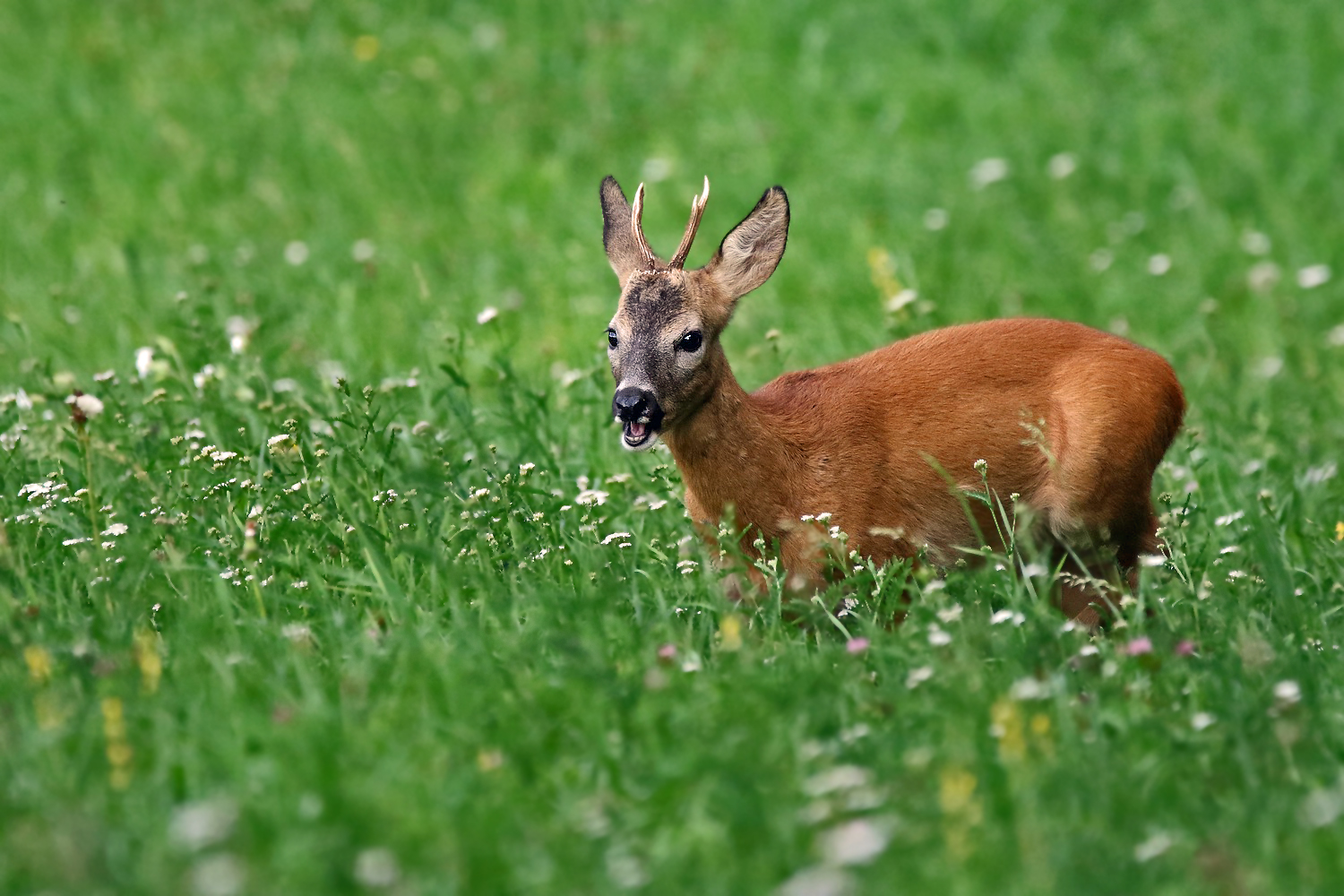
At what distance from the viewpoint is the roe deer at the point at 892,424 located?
4.88m

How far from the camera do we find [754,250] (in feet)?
17.0

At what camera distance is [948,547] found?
5062mm

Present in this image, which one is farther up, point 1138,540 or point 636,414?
point 636,414

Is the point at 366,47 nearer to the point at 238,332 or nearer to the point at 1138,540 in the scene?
the point at 238,332

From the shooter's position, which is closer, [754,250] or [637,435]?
[637,435]

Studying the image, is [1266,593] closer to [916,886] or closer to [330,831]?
[916,886]

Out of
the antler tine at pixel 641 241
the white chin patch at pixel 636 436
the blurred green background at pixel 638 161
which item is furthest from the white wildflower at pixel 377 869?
the blurred green background at pixel 638 161

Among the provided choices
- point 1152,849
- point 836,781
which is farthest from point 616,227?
point 1152,849

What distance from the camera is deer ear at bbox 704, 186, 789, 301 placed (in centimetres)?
515

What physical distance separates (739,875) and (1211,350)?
195 inches

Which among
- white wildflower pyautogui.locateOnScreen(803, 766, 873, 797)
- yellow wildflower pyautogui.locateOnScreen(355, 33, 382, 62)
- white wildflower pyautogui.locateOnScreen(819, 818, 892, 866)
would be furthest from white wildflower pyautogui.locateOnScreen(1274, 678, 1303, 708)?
yellow wildflower pyautogui.locateOnScreen(355, 33, 382, 62)

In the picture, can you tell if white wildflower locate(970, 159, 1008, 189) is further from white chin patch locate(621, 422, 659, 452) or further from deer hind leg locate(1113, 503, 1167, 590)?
white chin patch locate(621, 422, 659, 452)

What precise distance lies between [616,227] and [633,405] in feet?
2.98

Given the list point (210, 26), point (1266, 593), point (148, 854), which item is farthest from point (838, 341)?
point (210, 26)
